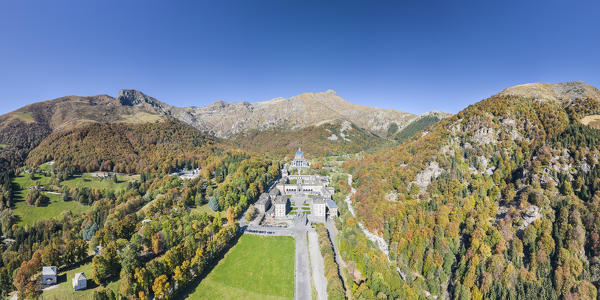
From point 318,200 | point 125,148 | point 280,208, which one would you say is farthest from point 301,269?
point 125,148

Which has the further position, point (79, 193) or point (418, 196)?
point (79, 193)

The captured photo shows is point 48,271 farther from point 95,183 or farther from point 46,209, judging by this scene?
point 95,183

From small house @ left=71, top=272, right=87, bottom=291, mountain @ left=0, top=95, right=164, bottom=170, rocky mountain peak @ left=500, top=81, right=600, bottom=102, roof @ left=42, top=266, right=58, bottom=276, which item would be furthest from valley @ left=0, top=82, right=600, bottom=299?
mountain @ left=0, top=95, right=164, bottom=170

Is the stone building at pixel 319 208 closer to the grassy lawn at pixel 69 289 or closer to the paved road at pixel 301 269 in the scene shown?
the paved road at pixel 301 269

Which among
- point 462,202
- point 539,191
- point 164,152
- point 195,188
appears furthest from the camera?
point 164,152

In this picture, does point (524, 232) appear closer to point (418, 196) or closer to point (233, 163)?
point (418, 196)

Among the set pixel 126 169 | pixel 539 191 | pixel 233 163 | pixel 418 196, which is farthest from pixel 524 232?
pixel 126 169
